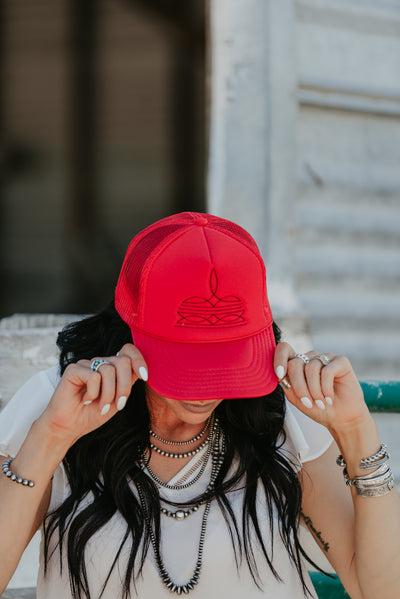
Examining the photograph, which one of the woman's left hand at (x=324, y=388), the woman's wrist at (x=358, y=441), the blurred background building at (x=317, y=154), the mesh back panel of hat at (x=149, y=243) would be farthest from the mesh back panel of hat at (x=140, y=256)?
the blurred background building at (x=317, y=154)

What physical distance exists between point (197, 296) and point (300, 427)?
20.6 inches

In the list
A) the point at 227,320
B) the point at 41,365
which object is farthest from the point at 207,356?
the point at 41,365

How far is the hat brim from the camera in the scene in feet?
4.35

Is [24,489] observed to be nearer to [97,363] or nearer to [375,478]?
[97,363]

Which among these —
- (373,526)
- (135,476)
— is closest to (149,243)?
(135,476)

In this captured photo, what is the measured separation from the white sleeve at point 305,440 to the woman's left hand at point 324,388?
15cm

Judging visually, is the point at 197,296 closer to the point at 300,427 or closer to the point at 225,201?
the point at 300,427

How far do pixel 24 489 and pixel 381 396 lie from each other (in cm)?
85

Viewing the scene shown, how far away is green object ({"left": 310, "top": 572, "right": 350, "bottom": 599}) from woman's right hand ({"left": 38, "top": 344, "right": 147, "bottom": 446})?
80 centimetres

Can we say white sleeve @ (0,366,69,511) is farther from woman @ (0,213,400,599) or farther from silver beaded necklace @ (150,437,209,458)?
silver beaded necklace @ (150,437,209,458)

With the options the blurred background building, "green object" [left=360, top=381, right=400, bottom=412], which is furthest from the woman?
the blurred background building

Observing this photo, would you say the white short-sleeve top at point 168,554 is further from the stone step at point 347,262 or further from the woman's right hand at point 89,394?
the stone step at point 347,262

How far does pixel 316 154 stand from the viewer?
3350mm

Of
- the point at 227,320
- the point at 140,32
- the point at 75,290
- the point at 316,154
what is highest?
the point at 140,32
